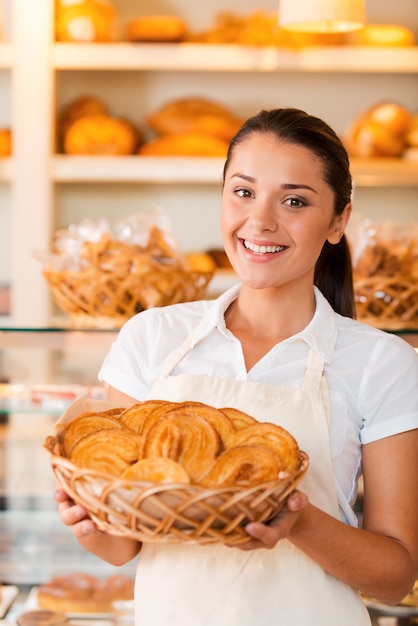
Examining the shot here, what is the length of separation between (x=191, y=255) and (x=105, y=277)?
134 centimetres

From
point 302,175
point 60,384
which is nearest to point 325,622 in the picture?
point 302,175

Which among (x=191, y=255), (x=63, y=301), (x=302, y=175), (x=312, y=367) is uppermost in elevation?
(x=302, y=175)

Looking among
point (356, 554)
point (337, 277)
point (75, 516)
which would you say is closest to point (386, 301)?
point (337, 277)

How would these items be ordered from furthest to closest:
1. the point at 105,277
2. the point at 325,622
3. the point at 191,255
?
the point at 191,255 → the point at 105,277 → the point at 325,622

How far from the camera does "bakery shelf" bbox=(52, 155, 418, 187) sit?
302cm

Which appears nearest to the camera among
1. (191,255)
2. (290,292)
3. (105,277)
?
(290,292)

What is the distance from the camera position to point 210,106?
3.10m

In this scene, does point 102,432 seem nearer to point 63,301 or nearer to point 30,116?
point 63,301

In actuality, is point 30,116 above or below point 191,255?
above

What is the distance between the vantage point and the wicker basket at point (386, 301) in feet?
5.57

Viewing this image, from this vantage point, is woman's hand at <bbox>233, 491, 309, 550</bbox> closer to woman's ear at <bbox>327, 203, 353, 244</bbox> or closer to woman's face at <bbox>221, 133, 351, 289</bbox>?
woman's face at <bbox>221, 133, 351, 289</bbox>

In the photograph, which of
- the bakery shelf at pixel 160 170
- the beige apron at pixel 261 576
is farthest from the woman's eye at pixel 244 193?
the bakery shelf at pixel 160 170

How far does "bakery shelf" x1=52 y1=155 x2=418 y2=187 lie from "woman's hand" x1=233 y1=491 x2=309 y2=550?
216cm

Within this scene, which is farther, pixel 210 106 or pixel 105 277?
pixel 210 106
